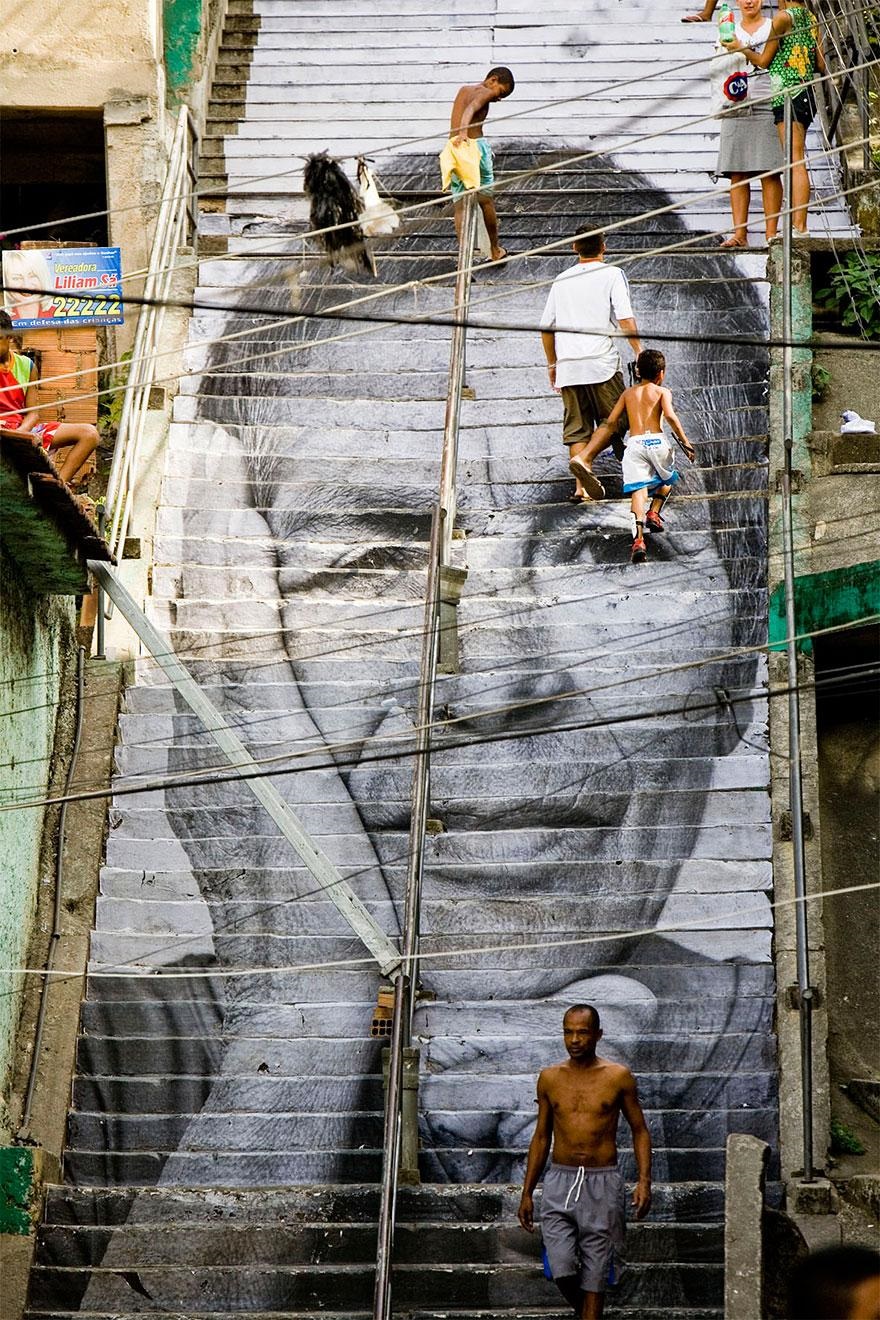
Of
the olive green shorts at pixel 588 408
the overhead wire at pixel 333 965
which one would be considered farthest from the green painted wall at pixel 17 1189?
the olive green shorts at pixel 588 408

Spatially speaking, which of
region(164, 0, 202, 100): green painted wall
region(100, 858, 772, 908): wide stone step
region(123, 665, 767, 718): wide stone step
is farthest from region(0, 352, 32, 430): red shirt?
region(164, 0, 202, 100): green painted wall

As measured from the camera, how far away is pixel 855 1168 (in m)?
8.96

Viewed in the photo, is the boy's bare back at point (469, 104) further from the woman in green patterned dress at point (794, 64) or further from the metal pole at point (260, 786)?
the metal pole at point (260, 786)

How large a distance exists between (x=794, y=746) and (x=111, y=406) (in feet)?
19.5

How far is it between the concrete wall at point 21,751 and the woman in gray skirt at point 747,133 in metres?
5.92

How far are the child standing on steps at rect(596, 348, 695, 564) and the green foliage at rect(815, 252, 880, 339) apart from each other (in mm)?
2293

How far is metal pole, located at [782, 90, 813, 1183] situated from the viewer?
8.43 metres

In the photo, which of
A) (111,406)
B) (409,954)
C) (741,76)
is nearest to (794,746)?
(409,954)

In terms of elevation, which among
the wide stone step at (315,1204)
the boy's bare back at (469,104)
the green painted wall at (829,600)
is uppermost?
the boy's bare back at (469,104)

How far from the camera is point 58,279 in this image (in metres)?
11.8

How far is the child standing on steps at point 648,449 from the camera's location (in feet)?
35.4

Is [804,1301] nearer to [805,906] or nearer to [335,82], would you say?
[805,906]

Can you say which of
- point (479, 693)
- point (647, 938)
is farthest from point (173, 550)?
point (647, 938)

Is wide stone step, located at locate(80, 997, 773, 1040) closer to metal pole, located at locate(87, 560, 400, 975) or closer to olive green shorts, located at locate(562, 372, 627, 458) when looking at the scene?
metal pole, located at locate(87, 560, 400, 975)
